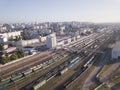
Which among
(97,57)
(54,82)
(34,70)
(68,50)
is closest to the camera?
(54,82)

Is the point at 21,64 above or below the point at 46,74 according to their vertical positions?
below

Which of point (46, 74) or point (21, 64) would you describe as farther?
point (21, 64)

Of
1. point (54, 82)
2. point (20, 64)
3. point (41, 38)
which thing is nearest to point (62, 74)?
point (54, 82)

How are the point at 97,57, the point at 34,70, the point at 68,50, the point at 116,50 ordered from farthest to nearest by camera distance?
1. the point at 68,50
2. the point at 97,57
3. the point at 116,50
4. the point at 34,70

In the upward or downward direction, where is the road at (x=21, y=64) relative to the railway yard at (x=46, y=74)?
downward

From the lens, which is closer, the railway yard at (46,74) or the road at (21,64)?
the railway yard at (46,74)

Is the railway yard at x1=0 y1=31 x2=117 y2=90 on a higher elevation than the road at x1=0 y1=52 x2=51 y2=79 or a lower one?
higher

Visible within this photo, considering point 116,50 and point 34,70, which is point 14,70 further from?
point 116,50

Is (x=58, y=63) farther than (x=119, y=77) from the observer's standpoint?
Yes

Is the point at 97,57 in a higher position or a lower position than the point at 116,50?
lower

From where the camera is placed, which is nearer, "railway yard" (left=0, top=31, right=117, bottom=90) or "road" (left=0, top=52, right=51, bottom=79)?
"railway yard" (left=0, top=31, right=117, bottom=90)
